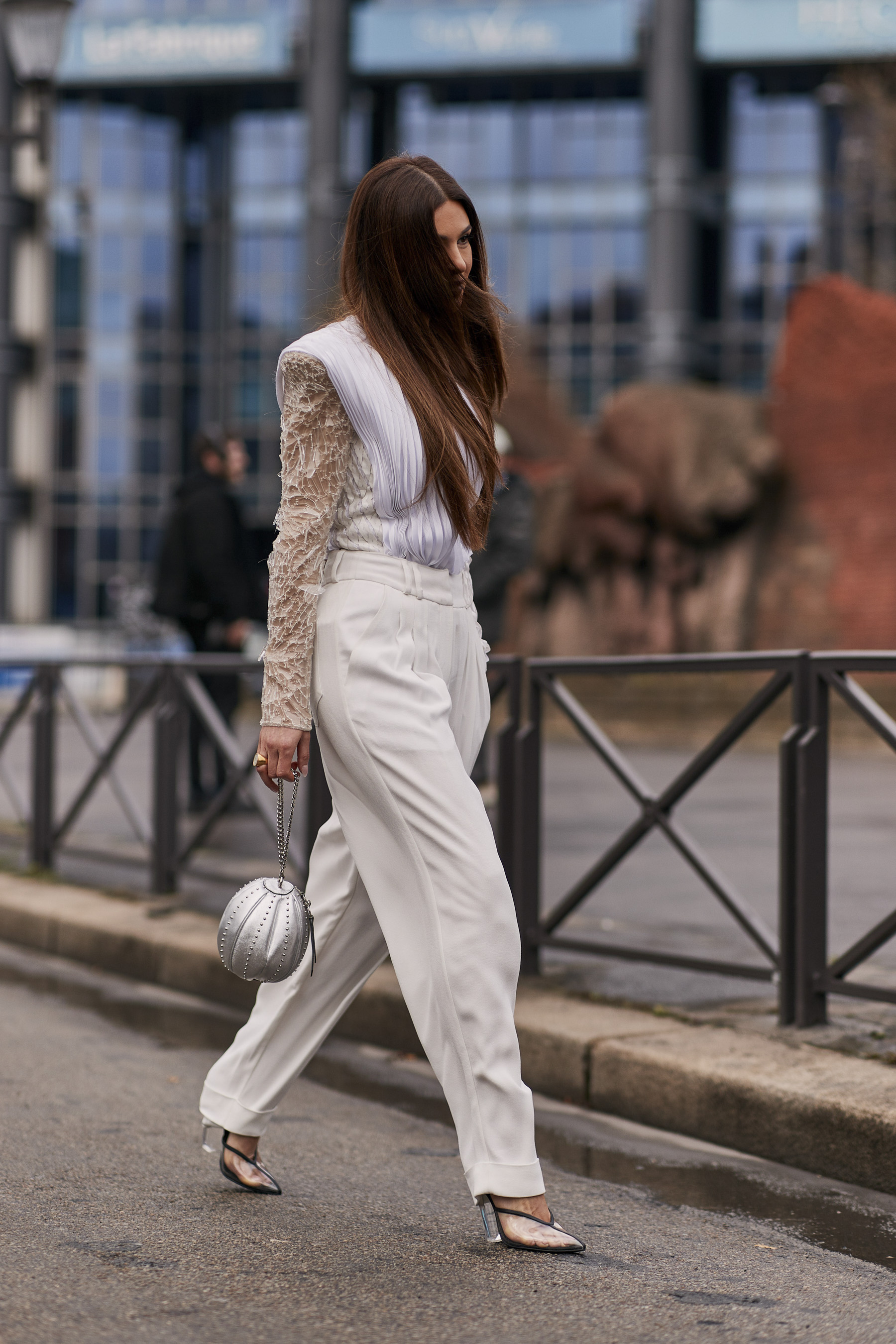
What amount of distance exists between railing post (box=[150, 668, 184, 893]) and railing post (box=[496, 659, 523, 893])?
1.93 m

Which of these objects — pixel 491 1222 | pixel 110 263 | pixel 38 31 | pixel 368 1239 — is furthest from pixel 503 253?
pixel 491 1222

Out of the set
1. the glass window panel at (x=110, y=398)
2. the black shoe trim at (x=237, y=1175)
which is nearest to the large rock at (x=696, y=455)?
the black shoe trim at (x=237, y=1175)

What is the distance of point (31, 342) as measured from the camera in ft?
141

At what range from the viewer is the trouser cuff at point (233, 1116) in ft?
10.6

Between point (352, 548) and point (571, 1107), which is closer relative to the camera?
point (352, 548)

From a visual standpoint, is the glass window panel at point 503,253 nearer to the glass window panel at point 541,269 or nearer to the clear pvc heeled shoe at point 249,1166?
the glass window panel at point 541,269

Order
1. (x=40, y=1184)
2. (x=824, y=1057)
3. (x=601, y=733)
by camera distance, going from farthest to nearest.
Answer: (x=601, y=733) → (x=824, y=1057) → (x=40, y=1184)

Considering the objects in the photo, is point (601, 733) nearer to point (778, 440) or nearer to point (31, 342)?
point (778, 440)

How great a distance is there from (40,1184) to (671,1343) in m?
1.44

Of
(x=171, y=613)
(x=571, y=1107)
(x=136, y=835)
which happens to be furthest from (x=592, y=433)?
(x=571, y=1107)

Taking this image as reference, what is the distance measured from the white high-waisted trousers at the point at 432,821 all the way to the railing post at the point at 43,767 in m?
4.75

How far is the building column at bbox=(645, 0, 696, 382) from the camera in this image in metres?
39.9

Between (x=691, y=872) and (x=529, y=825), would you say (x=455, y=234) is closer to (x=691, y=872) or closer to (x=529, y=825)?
(x=691, y=872)

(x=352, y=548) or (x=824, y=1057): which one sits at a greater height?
(x=352, y=548)
